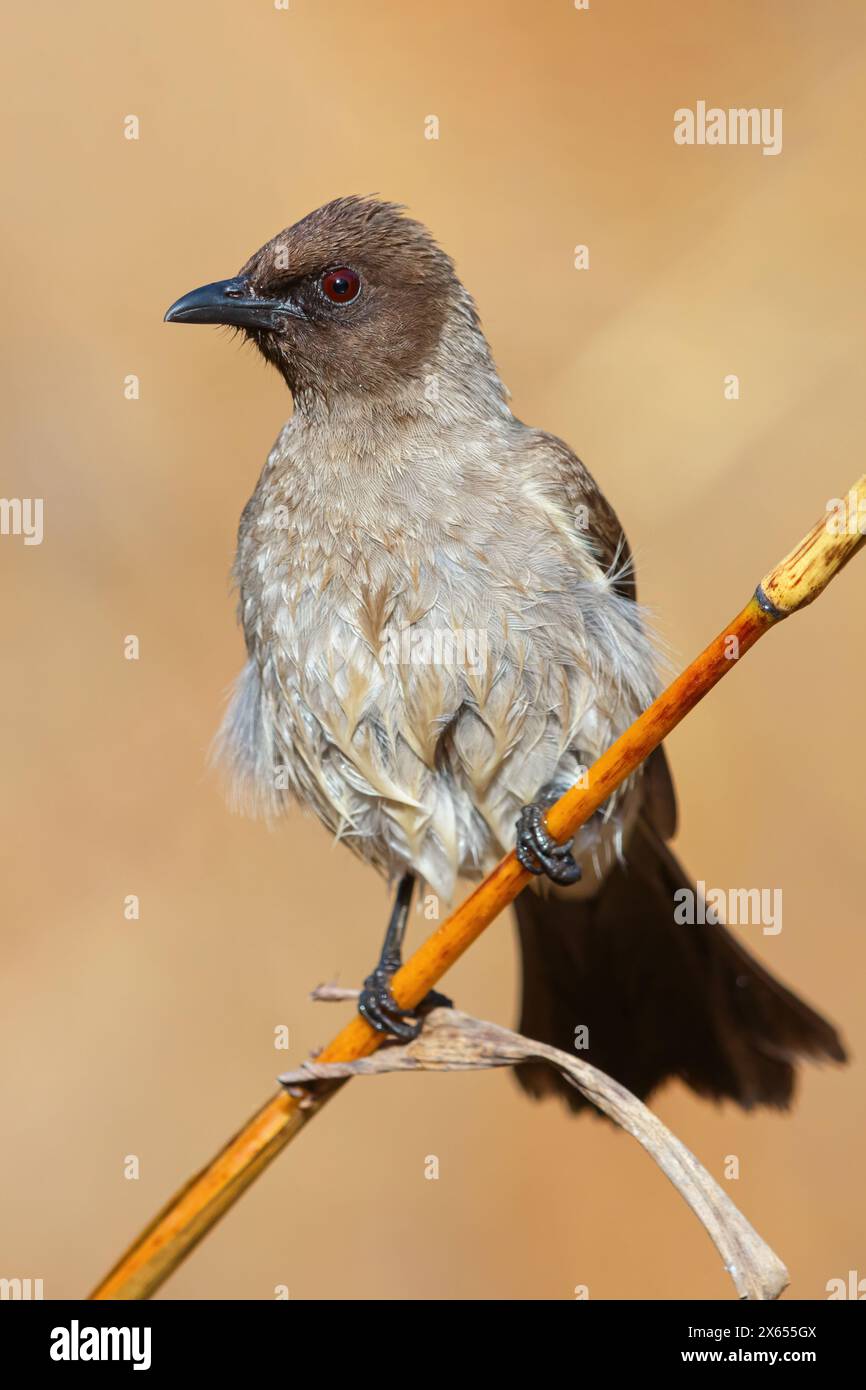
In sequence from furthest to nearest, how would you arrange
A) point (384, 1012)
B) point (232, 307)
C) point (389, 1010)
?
point (232, 307) < point (384, 1012) < point (389, 1010)

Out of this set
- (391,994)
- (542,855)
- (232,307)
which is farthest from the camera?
(232,307)

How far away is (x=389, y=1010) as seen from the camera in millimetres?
3055

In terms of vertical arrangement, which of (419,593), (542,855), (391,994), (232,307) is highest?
(232,307)

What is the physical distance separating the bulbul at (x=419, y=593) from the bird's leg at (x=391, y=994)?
0.8 inches

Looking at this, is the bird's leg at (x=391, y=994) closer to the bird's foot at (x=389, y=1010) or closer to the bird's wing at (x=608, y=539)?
the bird's foot at (x=389, y=1010)

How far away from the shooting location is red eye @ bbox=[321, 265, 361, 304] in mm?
3727

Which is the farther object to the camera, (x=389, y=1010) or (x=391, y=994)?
(x=389, y=1010)

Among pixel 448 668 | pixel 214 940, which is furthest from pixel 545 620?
pixel 214 940

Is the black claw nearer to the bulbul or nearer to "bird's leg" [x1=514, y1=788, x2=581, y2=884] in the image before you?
the bulbul

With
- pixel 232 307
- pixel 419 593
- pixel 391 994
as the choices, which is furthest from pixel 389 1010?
pixel 232 307

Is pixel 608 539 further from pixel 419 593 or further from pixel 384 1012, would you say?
pixel 384 1012

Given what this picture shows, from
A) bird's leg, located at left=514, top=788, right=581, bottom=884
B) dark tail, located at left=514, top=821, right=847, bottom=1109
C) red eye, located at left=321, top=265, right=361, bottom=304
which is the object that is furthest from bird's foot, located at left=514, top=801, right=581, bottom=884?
red eye, located at left=321, top=265, right=361, bottom=304

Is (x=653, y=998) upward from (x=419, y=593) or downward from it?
downward

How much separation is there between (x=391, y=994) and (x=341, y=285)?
1.99m
